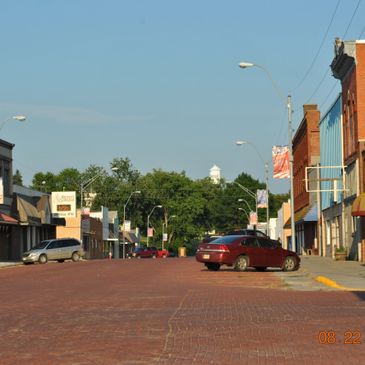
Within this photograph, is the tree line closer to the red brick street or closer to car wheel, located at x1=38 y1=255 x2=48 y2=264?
car wheel, located at x1=38 y1=255 x2=48 y2=264

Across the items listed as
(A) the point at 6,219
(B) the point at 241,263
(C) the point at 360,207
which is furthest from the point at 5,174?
(C) the point at 360,207

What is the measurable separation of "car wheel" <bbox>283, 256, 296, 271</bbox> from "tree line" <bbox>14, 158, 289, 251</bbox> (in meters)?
109

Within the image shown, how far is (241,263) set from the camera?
31.9m

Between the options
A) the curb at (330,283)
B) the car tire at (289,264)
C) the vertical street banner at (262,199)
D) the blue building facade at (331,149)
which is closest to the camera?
the curb at (330,283)

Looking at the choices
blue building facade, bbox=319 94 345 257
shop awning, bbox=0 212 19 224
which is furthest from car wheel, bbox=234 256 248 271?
shop awning, bbox=0 212 19 224

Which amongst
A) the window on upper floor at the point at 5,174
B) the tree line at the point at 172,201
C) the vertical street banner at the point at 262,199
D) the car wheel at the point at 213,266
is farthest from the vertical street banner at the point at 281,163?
the tree line at the point at 172,201

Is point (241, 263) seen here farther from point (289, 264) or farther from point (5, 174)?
point (5, 174)

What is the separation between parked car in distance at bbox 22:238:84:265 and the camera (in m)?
50.6


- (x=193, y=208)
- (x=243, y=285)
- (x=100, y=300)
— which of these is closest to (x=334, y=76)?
(x=243, y=285)

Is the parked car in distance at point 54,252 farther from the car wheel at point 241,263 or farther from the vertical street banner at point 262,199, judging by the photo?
the car wheel at point 241,263

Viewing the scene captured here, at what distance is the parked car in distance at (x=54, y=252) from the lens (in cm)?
5059

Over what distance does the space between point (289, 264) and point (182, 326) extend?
2036 centimetres

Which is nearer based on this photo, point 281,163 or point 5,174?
point 281,163

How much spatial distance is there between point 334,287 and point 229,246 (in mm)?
9505
